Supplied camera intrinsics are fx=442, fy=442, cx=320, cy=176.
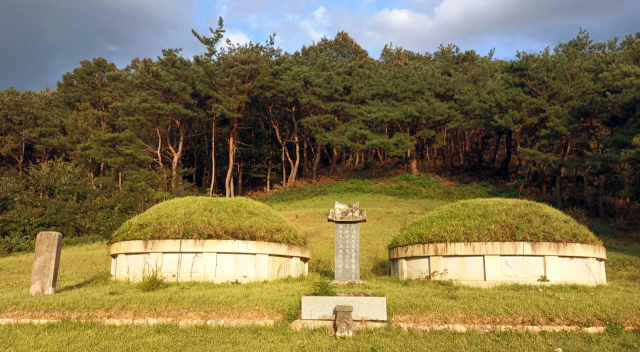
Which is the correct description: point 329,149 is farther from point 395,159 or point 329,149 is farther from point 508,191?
point 508,191

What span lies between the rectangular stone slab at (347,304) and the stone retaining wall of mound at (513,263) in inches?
174

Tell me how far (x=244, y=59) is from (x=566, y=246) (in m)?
29.4

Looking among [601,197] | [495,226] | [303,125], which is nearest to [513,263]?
[495,226]

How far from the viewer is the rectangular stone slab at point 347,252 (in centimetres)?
1193

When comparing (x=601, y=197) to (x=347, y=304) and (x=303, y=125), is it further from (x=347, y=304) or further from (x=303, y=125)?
(x=347, y=304)

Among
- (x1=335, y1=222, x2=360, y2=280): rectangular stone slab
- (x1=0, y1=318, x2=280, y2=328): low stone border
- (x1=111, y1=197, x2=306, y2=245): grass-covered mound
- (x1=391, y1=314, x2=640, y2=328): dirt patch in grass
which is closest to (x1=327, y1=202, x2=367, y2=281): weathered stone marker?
(x1=335, y1=222, x2=360, y2=280): rectangular stone slab

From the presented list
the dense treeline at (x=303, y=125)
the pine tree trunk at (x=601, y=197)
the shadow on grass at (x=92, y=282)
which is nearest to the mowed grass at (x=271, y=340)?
the shadow on grass at (x=92, y=282)

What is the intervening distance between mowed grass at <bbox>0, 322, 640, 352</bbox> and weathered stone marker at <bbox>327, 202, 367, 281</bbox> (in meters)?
3.78

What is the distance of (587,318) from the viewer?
26.7ft

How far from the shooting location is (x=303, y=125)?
38906mm

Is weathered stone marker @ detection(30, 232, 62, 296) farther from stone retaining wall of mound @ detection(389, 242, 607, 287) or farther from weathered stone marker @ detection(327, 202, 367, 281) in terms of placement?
stone retaining wall of mound @ detection(389, 242, 607, 287)

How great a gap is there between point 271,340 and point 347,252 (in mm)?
4663

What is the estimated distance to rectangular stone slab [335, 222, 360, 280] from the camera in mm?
11930

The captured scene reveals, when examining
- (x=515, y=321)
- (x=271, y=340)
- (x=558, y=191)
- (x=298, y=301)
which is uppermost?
(x=558, y=191)
